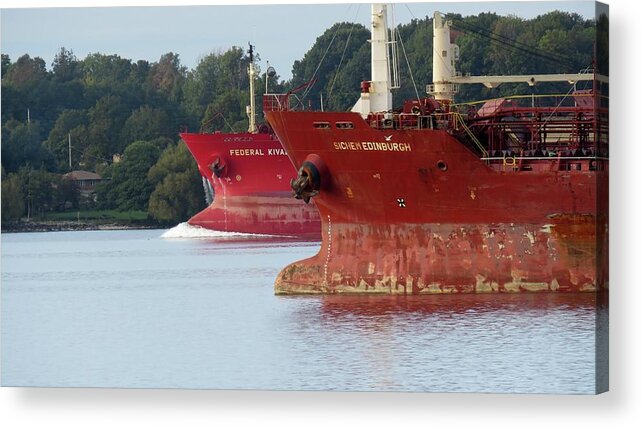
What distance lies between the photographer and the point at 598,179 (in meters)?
20.8

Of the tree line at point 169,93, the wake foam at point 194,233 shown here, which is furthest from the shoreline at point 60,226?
the wake foam at point 194,233

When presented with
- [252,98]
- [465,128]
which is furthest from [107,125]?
[465,128]

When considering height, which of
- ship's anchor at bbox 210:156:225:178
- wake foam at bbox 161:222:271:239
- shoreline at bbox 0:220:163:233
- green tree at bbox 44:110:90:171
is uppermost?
green tree at bbox 44:110:90:171

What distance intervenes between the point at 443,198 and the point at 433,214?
28 centimetres

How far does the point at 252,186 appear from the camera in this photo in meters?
46.1

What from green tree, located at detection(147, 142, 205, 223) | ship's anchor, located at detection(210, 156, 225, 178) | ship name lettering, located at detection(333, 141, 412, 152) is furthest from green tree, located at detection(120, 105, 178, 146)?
ship name lettering, located at detection(333, 141, 412, 152)

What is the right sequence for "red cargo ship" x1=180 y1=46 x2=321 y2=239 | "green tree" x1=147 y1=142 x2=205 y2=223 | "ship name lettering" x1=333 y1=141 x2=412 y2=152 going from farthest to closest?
"green tree" x1=147 y1=142 x2=205 y2=223 < "red cargo ship" x1=180 y1=46 x2=321 y2=239 < "ship name lettering" x1=333 y1=141 x2=412 y2=152

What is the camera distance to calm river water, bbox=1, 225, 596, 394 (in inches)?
844

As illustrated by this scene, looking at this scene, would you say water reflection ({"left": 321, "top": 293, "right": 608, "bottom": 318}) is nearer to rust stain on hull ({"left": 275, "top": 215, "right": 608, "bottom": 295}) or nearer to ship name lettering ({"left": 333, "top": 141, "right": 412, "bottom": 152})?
rust stain on hull ({"left": 275, "top": 215, "right": 608, "bottom": 295})

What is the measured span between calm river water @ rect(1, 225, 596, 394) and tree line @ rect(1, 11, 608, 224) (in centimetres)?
540

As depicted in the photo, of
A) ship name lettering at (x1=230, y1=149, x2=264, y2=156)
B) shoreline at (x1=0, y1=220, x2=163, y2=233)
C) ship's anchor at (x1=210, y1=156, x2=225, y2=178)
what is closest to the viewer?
shoreline at (x1=0, y1=220, x2=163, y2=233)

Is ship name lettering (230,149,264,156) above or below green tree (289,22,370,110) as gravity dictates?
below

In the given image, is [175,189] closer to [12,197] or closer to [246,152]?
[246,152]

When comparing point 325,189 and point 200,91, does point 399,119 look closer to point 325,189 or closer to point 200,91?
point 325,189
